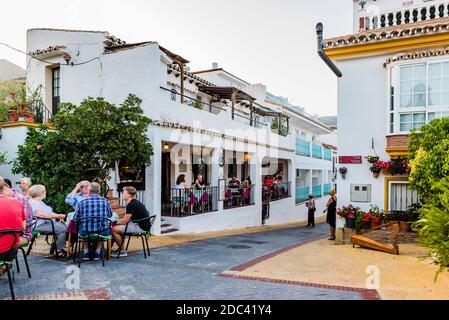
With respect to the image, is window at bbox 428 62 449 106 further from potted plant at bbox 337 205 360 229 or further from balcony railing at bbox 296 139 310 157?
balcony railing at bbox 296 139 310 157

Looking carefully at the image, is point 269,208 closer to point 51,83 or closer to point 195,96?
point 195,96

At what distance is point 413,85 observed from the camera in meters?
10.9

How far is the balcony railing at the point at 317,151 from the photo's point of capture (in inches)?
1136

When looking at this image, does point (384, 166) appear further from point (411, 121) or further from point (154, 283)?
point (154, 283)

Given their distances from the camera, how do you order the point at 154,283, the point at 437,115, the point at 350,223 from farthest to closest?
the point at 350,223 → the point at 437,115 → the point at 154,283

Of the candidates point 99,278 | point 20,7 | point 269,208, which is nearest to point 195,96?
point 269,208

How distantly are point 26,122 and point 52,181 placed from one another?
112 inches

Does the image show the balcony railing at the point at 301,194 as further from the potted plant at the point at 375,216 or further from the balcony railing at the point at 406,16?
the balcony railing at the point at 406,16

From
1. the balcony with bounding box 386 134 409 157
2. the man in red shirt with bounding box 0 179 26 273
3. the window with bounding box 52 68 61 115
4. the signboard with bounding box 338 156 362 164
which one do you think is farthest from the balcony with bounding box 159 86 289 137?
the man in red shirt with bounding box 0 179 26 273

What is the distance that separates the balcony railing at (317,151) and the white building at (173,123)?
613cm

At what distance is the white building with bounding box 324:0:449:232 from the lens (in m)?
10.6

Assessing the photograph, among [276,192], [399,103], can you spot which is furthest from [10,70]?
[399,103]

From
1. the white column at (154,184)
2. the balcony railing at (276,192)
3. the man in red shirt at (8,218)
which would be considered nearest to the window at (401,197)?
the white column at (154,184)

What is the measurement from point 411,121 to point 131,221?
26.9ft
